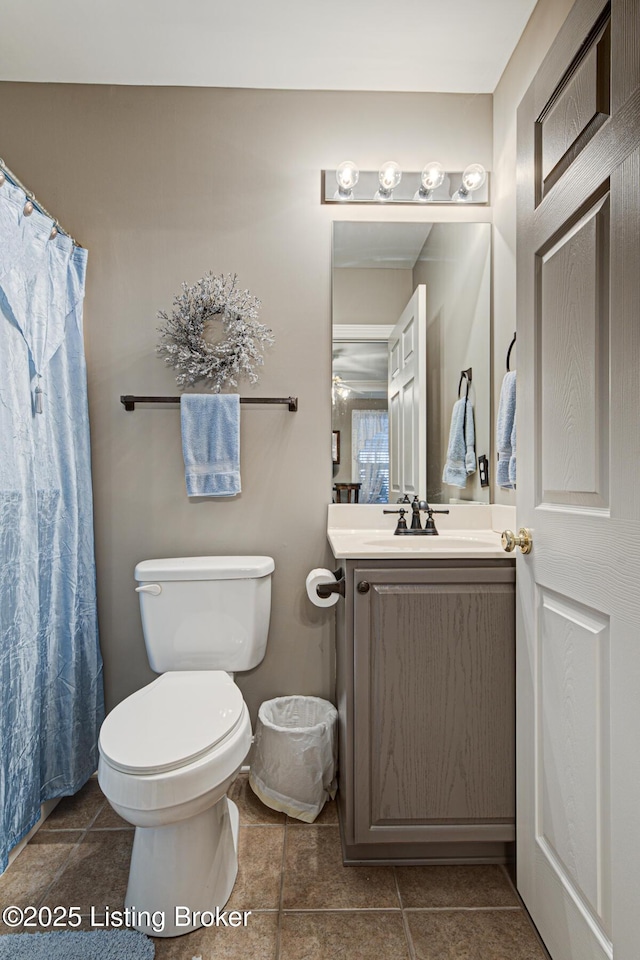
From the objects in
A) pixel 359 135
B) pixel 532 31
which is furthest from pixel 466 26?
pixel 359 135

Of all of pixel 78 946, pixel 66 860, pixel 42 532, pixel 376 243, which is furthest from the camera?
pixel 376 243

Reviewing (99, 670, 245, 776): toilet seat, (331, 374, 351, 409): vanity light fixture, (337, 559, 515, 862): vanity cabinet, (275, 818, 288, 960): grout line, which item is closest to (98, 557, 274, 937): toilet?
(99, 670, 245, 776): toilet seat

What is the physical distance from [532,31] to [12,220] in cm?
163

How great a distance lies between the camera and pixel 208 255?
2.02 m

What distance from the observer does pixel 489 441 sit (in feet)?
6.63

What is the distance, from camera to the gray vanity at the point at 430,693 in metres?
1.46

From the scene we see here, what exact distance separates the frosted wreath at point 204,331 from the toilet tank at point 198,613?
0.65 metres

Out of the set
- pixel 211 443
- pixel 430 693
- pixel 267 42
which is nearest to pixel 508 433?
pixel 430 693

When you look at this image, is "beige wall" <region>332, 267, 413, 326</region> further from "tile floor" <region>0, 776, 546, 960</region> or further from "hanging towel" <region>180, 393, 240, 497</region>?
"tile floor" <region>0, 776, 546, 960</region>

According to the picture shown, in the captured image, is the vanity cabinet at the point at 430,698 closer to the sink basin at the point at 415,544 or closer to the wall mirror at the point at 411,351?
the sink basin at the point at 415,544

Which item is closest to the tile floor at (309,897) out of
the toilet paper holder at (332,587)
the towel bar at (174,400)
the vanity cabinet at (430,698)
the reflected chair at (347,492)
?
the vanity cabinet at (430,698)

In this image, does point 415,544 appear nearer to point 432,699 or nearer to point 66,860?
point 432,699

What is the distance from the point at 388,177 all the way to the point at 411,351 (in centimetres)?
61

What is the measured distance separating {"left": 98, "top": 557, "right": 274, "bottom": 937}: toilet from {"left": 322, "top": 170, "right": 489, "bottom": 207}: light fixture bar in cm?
138
